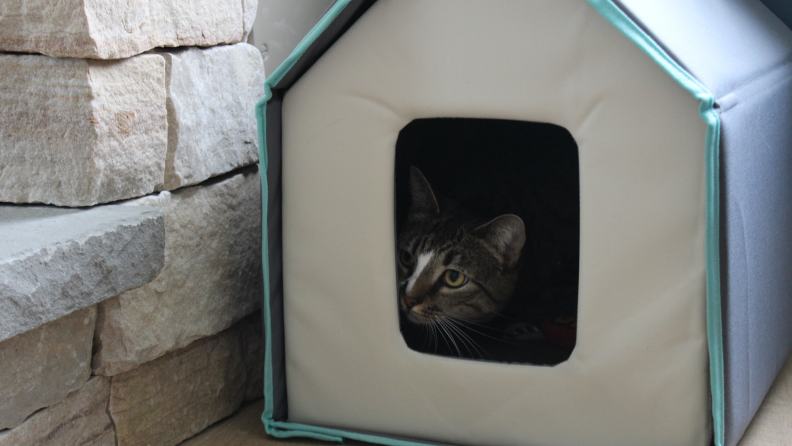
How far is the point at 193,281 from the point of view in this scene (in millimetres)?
1282

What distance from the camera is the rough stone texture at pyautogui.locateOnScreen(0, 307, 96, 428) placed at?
0.98 metres

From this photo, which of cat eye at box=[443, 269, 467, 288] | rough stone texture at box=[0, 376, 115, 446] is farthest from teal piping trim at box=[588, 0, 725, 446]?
rough stone texture at box=[0, 376, 115, 446]

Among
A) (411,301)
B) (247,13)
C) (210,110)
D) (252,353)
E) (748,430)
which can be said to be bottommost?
(748,430)

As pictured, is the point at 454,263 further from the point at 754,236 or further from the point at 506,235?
the point at 754,236

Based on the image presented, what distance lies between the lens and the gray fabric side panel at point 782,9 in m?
1.71

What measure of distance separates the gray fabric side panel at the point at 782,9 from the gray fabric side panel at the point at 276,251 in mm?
1339

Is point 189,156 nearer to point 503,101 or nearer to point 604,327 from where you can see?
point 503,101

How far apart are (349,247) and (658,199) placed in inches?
21.3

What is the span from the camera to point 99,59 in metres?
1.06

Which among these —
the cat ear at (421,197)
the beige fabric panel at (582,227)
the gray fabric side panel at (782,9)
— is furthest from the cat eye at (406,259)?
the gray fabric side panel at (782,9)

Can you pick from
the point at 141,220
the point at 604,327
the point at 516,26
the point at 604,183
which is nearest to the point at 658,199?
the point at 604,183

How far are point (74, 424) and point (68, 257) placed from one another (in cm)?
36

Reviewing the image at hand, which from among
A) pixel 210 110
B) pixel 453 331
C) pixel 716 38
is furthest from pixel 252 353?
pixel 716 38

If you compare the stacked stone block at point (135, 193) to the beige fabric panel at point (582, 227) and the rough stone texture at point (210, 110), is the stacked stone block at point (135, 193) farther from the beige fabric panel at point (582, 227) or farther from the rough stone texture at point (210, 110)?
the beige fabric panel at point (582, 227)
